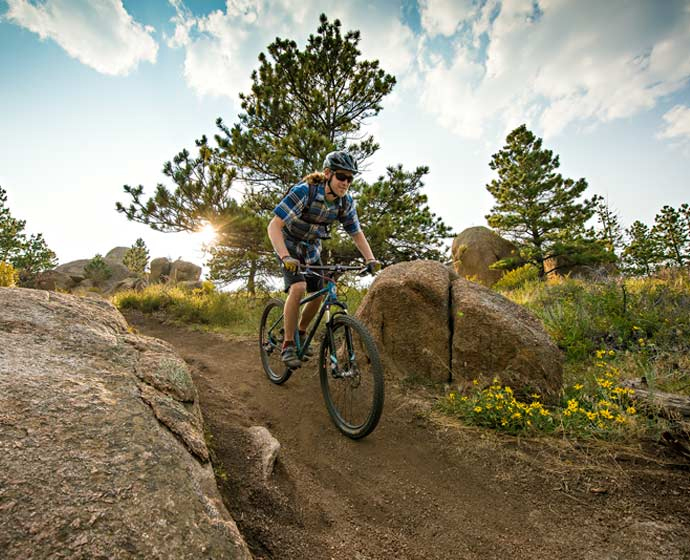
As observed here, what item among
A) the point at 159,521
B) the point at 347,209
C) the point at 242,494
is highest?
the point at 347,209

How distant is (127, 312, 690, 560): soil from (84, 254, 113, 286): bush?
29962 millimetres

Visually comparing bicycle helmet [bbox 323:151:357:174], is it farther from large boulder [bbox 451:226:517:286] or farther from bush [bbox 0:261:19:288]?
large boulder [bbox 451:226:517:286]

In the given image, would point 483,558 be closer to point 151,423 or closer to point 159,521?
point 159,521

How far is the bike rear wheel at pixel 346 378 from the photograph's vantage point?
315cm

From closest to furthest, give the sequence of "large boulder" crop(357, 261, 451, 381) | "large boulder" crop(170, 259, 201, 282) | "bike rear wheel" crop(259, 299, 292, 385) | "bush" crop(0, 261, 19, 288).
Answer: "large boulder" crop(357, 261, 451, 381), "bike rear wheel" crop(259, 299, 292, 385), "bush" crop(0, 261, 19, 288), "large boulder" crop(170, 259, 201, 282)

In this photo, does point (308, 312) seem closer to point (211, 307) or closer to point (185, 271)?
point (211, 307)

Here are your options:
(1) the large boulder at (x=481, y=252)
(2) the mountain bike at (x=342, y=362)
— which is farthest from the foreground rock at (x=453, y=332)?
(1) the large boulder at (x=481, y=252)

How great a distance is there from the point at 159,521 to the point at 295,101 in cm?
1290

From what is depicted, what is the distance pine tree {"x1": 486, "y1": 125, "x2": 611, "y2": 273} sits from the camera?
1777cm

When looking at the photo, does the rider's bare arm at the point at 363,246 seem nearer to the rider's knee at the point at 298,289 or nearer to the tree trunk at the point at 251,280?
the rider's knee at the point at 298,289

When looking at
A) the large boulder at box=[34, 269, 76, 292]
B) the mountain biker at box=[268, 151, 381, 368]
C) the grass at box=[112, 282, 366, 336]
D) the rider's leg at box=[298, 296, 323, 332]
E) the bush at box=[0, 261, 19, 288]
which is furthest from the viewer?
the large boulder at box=[34, 269, 76, 292]

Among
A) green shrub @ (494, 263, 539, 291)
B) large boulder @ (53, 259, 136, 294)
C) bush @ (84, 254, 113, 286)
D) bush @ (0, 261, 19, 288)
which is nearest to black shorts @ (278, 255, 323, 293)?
bush @ (0, 261, 19, 288)

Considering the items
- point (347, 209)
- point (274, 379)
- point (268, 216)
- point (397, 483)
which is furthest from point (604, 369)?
point (268, 216)

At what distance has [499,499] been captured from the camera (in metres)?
2.41
